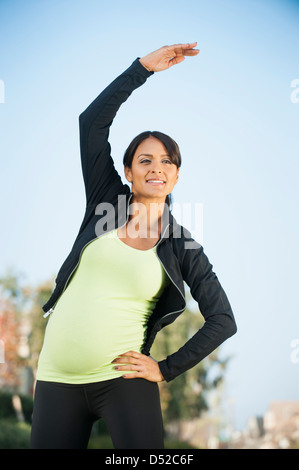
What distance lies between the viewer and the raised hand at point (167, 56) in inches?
111

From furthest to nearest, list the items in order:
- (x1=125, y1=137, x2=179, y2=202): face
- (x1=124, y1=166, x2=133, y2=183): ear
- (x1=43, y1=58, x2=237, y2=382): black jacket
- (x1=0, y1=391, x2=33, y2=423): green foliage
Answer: (x1=0, y1=391, x2=33, y2=423): green foliage → (x1=124, y1=166, x2=133, y2=183): ear → (x1=125, y1=137, x2=179, y2=202): face → (x1=43, y1=58, x2=237, y2=382): black jacket

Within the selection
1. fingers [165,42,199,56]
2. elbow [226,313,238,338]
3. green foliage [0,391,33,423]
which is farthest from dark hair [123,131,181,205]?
green foliage [0,391,33,423]

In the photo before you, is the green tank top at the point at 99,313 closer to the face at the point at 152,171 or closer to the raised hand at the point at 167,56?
the face at the point at 152,171

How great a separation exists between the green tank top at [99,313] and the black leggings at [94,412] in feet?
0.18

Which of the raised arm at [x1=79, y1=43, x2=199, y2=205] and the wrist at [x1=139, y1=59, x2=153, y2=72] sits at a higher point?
the wrist at [x1=139, y1=59, x2=153, y2=72]

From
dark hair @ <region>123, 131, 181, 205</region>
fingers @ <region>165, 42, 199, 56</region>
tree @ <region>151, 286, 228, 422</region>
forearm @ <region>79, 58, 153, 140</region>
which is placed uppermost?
fingers @ <region>165, 42, 199, 56</region>

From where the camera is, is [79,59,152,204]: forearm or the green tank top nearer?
the green tank top

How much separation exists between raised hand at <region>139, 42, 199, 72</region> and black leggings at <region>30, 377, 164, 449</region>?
163 centimetres

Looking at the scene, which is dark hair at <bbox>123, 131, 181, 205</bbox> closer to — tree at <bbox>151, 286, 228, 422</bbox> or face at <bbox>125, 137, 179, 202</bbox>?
face at <bbox>125, 137, 179, 202</bbox>

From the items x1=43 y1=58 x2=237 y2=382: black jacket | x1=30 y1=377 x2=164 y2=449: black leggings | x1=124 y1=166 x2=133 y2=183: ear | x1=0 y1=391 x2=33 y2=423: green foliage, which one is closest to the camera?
x1=30 y1=377 x2=164 y2=449: black leggings

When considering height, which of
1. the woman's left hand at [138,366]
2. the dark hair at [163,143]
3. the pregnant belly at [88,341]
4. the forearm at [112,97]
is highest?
the forearm at [112,97]

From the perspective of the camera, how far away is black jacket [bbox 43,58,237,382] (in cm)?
257

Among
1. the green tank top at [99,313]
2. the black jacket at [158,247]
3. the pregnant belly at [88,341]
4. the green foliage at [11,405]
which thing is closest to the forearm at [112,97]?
the black jacket at [158,247]
